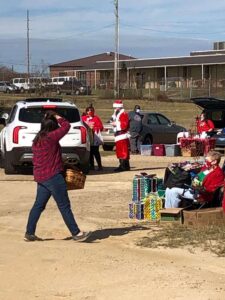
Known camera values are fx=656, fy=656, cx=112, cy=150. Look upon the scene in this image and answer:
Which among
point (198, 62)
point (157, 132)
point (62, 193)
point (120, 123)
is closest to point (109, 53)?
point (198, 62)

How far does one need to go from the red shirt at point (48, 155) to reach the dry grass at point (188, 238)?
1.41m

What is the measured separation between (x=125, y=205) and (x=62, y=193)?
124 inches

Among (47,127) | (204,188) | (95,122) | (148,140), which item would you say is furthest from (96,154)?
(47,127)

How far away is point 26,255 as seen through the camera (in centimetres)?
748

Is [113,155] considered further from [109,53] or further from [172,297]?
[109,53]

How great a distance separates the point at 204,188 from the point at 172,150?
38.1ft

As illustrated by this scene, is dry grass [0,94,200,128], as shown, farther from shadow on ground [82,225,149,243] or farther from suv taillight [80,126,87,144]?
shadow on ground [82,225,149,243]

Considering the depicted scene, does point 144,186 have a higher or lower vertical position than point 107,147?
higher

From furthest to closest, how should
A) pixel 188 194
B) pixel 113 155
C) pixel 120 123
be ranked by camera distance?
1. pixel 113 155
2. pixel 120 123
3. pixel 188 194

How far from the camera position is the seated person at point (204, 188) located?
30.9 feet

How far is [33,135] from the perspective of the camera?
14164 mm

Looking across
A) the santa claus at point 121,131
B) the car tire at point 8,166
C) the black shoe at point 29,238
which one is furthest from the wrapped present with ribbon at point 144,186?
the santa claus at point 121,131

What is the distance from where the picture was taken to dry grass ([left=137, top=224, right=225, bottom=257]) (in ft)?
25.8

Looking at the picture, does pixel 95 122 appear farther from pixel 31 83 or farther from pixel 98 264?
pixel 31 83
